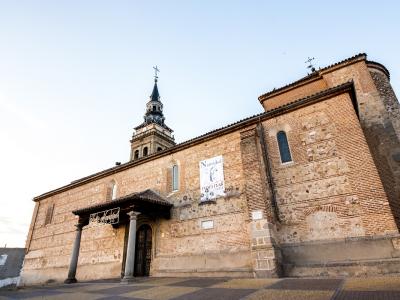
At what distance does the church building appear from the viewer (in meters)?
8.18

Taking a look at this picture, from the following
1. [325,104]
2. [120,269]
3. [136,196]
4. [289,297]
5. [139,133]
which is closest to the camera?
[289,297]

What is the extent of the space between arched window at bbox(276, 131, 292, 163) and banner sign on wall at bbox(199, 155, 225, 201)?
2.86 meters

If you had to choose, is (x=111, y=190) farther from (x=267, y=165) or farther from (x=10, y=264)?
(x=10, y=264)

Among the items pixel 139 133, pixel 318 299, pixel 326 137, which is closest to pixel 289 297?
pixel 318 299

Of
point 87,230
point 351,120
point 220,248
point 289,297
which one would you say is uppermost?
point 351,120

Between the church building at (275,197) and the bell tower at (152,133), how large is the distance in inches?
634

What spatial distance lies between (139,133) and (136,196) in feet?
80.3

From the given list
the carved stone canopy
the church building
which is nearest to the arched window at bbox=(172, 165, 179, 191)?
the church building

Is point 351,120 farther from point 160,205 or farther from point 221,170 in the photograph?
point 160,205

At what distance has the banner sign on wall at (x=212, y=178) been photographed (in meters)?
11.4

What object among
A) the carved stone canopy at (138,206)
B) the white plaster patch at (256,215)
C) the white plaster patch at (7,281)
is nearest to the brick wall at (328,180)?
the white plaster patch at (256,215)

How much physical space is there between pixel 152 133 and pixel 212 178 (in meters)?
22.0

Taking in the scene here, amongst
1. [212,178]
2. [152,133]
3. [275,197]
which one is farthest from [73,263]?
[152,133]

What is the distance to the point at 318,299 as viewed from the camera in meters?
4.24
